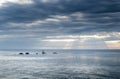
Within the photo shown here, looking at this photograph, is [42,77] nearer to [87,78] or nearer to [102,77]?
[87,78]

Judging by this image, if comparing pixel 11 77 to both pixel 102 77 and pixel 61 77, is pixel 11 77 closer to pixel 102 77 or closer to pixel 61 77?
pixel 61 77

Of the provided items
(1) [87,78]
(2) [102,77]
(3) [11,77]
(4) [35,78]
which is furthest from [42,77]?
(2) [102,77]

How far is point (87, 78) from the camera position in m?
57.0

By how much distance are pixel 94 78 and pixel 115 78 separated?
5.60 metres

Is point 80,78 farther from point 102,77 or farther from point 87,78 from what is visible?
point 102,77

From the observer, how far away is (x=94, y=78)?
56969mm

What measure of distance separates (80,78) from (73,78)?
1.89m

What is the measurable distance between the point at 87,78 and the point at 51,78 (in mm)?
9802

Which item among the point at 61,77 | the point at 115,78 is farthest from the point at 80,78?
the point at 115,78

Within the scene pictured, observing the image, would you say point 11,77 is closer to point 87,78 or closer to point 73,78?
point 73,78

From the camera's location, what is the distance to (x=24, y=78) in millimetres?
57344

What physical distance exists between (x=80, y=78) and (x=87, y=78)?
6.36 ft

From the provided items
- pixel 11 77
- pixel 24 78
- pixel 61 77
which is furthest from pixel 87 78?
pixel 11 77

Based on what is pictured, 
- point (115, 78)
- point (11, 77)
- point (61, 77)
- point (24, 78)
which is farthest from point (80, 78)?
point (11, 77)
